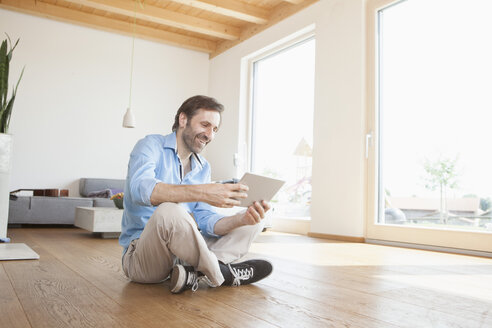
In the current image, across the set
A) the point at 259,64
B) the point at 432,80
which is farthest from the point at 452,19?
the point at 259,64

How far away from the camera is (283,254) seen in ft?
10.3

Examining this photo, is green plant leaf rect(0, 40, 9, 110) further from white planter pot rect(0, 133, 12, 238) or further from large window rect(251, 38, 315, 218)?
large window rect(251, 38, 315, 218)

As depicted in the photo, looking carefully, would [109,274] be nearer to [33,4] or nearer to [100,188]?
[100,188]

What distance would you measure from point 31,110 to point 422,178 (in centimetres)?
504

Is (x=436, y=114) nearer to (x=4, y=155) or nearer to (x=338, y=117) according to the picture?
(x=338, y=117)

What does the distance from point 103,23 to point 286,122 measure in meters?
3.06

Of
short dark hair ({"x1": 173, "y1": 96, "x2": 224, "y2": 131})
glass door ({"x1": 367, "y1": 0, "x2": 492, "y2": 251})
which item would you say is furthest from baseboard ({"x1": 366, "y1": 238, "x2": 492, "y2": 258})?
short dark hair ({"x1": 173, "y1": 96, "x2": 224, "y2": 131})

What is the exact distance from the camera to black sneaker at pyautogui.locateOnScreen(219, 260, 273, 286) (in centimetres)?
185

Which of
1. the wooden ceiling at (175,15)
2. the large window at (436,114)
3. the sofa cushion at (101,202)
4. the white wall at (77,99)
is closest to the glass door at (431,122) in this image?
the large window at (436,114)

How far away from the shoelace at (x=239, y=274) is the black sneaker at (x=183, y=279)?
19 cm

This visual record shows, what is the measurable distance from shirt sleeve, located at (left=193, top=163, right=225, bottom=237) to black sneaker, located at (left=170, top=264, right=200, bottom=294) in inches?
9.2

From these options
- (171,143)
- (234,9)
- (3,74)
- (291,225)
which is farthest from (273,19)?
(171,143)

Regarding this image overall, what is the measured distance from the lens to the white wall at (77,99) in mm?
5848

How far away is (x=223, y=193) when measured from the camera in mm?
1554
